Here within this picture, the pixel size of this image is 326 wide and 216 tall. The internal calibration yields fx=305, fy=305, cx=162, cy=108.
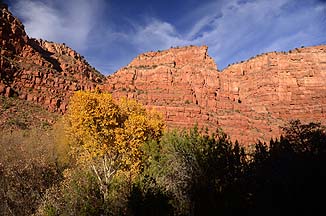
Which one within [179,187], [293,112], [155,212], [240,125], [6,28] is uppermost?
[6,28]

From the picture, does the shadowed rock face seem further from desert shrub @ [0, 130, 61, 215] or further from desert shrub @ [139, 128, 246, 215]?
desert shrub @ [139, 128, 246, 215]

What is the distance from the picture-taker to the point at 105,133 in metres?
21.6

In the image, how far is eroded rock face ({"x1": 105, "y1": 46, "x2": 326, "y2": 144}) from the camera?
9919 centimetres

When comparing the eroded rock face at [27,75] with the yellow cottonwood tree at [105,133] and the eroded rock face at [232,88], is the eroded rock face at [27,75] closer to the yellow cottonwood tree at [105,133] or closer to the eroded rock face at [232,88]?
the eroded rock face at [232,88]

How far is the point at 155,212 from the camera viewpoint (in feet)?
38.1

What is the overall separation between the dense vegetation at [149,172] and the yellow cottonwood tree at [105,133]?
0.23ft

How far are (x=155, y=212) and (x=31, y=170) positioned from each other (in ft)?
46.9

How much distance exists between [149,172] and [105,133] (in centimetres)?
776

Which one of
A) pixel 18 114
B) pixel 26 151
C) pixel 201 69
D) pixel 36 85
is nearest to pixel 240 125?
pixel 201 69

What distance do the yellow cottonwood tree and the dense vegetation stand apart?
7 centimetres

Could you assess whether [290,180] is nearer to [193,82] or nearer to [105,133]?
[105,133]

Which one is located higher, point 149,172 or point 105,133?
point 105,133

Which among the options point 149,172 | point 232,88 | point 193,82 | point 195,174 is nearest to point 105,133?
point 149,172

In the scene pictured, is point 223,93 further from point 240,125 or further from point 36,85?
point 36,85
